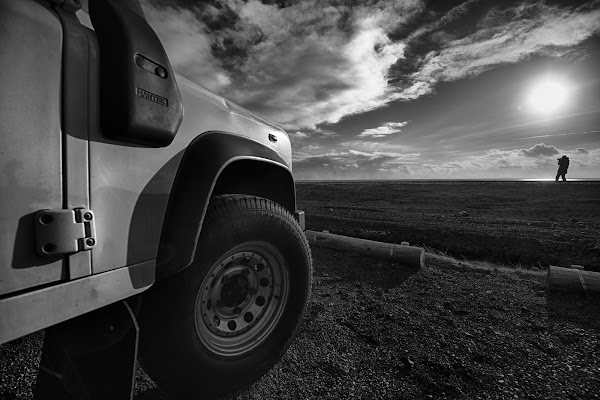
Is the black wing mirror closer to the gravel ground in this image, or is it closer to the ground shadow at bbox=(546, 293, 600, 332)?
the gravel ground

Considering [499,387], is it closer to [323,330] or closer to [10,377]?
[323,330]

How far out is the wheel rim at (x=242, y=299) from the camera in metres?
1.78

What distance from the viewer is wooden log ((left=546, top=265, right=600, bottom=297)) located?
132 inches

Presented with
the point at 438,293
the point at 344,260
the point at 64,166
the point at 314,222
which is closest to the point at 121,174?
the point at 64,166

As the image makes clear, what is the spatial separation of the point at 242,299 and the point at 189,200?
902mm

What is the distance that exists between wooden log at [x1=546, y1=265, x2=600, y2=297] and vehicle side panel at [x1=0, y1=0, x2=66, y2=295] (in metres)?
5.09

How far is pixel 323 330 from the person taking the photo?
108 inches

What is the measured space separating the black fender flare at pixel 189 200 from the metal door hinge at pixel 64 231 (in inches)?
14.9

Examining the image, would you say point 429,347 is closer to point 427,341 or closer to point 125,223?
point 427,341

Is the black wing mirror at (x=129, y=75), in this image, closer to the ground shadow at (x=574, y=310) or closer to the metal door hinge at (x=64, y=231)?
the metal door hinge at (x=64, y=231)

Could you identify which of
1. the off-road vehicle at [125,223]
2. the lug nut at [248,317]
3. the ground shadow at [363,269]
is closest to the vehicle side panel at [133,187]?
the off-road vehicle at [125,223]

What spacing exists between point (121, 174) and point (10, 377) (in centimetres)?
212

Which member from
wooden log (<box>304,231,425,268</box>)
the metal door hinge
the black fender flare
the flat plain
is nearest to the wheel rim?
the black fender flare

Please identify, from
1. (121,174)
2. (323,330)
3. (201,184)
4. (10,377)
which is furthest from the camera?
(323,330)
